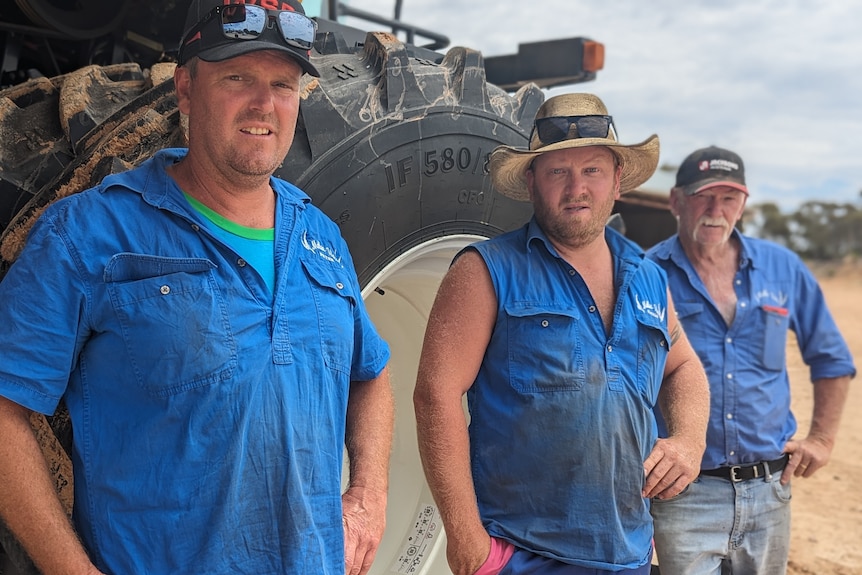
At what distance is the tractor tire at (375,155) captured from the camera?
6.47 feet

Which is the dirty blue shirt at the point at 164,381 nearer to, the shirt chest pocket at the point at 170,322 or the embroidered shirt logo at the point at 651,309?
the shirt chest pocket at the point at 170,322

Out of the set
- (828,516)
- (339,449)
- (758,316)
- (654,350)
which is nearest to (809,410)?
(828,516)

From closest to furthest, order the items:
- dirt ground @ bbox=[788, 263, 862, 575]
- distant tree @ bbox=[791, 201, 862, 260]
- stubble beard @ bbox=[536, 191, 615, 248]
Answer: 1. stubble beard @ bbox=[536, 191, 615, 248]
2. dirt ground @ bbox=[788, 263, 862, 575]
3. distant tree @ bbox=[791, 201, 862, 260]

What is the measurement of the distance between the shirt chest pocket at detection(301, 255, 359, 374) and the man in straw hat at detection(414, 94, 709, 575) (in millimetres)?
473

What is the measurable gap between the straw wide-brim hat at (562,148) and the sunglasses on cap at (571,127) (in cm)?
1

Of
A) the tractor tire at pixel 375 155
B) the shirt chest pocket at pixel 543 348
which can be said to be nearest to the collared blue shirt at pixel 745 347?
the tractor tire at pixel 375 155

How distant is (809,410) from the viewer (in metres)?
8.31

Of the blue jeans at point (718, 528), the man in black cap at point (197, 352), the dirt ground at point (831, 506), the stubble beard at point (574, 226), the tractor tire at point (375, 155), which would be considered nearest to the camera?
the man in black cap at point (197, 352)

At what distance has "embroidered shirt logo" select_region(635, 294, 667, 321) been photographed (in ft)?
7.93

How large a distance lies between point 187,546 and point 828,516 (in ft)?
16.6

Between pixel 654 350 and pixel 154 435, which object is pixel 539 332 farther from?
pixel 154 435

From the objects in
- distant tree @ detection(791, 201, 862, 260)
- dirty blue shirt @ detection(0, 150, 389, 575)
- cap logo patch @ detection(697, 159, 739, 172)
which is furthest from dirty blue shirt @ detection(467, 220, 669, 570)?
distant tree @ detection(791, 201, 862, 260)

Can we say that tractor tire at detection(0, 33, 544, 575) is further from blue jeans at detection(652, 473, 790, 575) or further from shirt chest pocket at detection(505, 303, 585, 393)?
blue jeans at detection(652, 473, 790, 575)

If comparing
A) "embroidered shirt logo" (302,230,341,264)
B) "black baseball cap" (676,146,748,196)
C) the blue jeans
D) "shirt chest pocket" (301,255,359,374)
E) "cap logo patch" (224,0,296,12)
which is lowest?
the blue jeans
